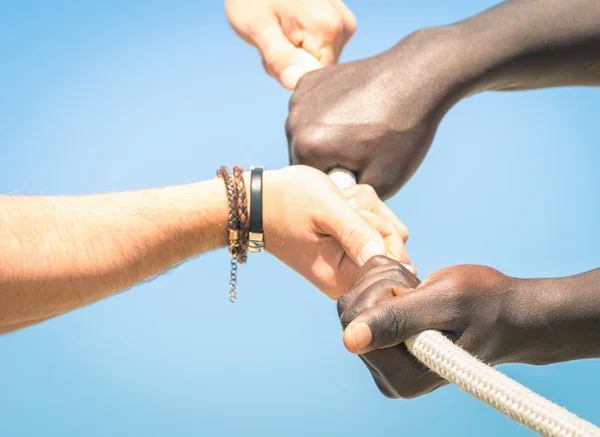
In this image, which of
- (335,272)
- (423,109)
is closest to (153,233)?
(335,272)

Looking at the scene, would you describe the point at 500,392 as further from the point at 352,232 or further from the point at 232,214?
the point at 232,214

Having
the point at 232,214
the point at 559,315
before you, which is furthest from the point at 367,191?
the point at 559,315

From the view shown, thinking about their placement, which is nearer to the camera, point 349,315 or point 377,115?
point 349,315

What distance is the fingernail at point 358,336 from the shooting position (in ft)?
2.15

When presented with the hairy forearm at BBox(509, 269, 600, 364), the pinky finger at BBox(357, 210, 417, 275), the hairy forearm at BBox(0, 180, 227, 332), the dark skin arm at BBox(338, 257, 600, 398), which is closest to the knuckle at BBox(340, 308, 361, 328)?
the dark skin arm at BBox(338, 257, 600, 398)

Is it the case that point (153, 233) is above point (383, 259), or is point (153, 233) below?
above

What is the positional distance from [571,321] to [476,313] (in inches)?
→ 5.2

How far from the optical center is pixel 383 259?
2.64 feet

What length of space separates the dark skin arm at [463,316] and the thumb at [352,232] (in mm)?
118

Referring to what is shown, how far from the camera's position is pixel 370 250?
0.92 metres

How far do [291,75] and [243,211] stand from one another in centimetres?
17

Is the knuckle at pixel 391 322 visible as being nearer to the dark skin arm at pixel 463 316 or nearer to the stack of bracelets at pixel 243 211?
the dark skin arm at pixel 463 316

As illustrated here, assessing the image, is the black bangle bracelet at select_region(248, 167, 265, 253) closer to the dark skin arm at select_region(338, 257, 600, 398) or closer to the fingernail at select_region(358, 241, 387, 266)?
the fingernail at select_region(358, 241, 387, 266)

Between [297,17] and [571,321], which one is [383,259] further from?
[297,17]
